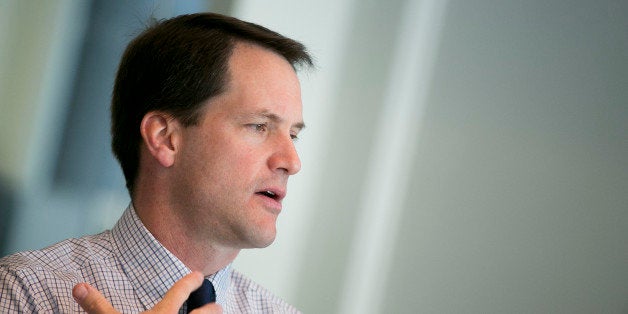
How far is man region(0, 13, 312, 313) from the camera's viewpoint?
117cm

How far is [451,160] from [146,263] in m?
0.75

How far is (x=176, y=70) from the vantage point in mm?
1244

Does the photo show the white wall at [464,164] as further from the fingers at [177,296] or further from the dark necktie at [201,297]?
the fingers at [177,296]

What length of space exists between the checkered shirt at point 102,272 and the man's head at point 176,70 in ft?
0.42

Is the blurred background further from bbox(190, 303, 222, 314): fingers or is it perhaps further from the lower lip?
bbox(190, 303, 222, 314): fingers

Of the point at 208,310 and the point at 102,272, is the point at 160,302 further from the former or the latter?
the point at 102,272

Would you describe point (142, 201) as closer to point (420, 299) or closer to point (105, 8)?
point (105, 8)

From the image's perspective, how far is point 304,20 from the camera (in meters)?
1.72

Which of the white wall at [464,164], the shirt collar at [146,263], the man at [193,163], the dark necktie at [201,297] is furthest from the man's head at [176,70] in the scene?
the white wall at [464,164]

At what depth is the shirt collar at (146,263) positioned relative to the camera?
116cm

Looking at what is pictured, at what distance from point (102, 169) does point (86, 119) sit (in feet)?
Result: 0.37

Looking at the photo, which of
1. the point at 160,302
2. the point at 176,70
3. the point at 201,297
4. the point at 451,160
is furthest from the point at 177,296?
the point at 451,160

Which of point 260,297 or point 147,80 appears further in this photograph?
point 260,297

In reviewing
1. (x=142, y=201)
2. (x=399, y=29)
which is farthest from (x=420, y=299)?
(x=142, y=201)
